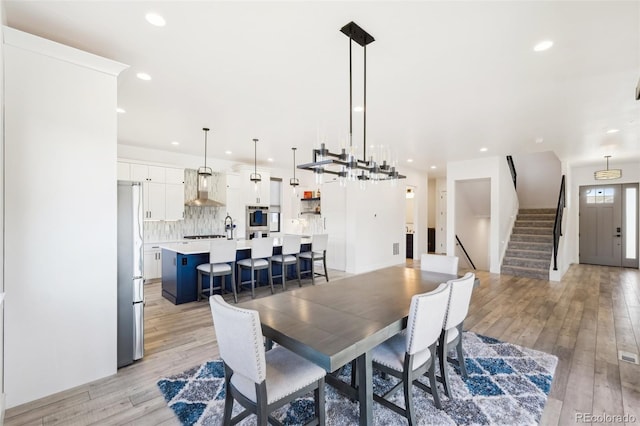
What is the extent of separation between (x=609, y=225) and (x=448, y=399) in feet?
29.9

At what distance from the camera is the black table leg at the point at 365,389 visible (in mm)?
1755

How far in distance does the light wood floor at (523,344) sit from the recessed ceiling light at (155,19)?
2.77 m

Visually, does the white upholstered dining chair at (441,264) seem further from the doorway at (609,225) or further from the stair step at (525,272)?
the doorway at (609,225)

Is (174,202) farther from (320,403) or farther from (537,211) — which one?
(537,211)

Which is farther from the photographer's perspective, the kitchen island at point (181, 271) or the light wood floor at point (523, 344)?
the kitchen island at point (181, 271)

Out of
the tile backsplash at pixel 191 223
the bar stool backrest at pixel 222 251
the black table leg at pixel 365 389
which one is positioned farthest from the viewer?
the tile backsplash at pixel 191 223

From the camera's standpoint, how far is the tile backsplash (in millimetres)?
6148

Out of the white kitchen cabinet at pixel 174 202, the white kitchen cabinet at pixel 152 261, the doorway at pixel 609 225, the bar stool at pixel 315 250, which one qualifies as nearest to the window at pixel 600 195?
the doorway at pixel 609 225

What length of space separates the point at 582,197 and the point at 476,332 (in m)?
7.81

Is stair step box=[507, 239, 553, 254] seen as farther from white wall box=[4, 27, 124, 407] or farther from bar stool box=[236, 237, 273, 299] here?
white wall box=[4, 27, 124, 407]

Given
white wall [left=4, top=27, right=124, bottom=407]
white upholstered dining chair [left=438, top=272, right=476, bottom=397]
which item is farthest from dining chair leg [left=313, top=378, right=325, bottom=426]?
white wall [left=4, top=27, right=124, bottom=407]

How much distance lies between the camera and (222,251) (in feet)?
14.4

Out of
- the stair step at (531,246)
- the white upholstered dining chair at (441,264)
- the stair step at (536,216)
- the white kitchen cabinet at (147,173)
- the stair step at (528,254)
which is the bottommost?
the stair step at (528,254)

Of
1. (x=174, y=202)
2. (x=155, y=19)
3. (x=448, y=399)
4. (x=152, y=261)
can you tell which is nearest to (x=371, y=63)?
(x=155, y=19)
